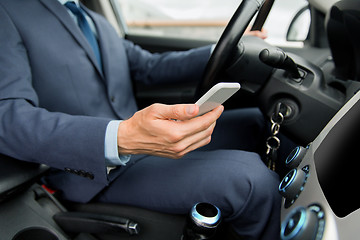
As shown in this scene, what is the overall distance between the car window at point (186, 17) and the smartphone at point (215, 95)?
3.70ft

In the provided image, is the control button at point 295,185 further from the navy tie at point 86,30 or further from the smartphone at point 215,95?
the navy tie at point 86,30

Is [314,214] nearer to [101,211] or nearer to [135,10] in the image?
[101,211]

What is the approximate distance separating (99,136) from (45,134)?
11cm

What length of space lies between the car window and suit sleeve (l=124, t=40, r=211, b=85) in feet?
1.78

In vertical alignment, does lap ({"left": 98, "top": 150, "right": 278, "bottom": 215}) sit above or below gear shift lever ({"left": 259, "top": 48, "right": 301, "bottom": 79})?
below

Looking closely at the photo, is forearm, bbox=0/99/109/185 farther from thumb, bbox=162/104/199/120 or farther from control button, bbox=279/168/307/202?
control button, bbox=279/168/307/202

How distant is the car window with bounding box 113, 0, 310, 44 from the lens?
68.5 inches

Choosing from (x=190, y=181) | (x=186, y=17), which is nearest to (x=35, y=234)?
(x=190, y=181)

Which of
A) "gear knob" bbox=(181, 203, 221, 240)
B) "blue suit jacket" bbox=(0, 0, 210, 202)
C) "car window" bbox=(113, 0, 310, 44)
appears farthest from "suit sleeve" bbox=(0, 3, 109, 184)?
"car window" bbox=(113, 0, 310, 44)

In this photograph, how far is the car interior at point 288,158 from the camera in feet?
1.48

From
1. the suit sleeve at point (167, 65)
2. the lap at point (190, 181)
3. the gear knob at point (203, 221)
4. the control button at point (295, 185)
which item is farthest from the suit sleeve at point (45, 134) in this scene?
the suit sleeve at point (167, 65)

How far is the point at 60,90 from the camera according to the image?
734 millimetres

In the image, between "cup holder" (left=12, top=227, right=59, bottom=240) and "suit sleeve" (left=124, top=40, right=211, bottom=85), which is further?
"suit sleeve" (left=124, top=40, right=211, bottom=85)

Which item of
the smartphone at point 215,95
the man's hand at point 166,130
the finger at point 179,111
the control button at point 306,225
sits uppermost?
the smartphone at point 215,95
